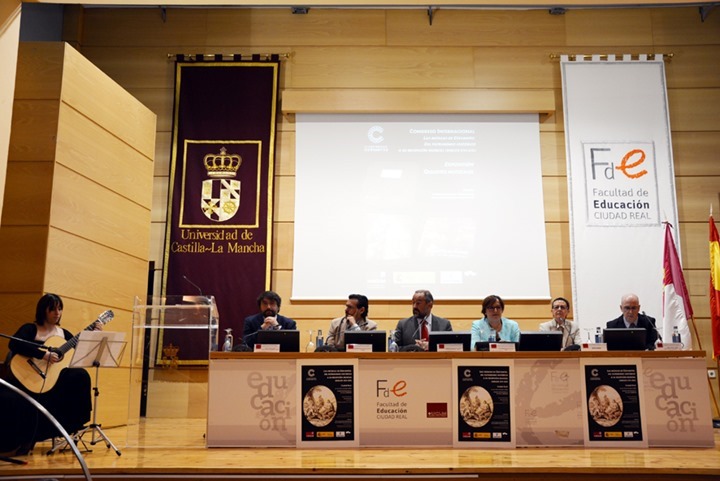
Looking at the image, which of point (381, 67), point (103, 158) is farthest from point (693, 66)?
point (103, 158)

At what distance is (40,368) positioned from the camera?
4180mm

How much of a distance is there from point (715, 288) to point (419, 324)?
3.06 meters

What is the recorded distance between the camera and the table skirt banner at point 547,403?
12.3 ft

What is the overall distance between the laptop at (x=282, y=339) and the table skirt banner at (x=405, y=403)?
0.44m

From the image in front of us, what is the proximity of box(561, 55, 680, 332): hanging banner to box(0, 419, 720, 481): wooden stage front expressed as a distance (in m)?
3.13

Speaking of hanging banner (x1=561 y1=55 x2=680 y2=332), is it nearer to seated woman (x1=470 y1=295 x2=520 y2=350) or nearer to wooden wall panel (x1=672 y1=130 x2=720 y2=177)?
wooden wall panel (x1=672 y1=130 x2=720 y2=177)

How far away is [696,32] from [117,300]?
21.4ft

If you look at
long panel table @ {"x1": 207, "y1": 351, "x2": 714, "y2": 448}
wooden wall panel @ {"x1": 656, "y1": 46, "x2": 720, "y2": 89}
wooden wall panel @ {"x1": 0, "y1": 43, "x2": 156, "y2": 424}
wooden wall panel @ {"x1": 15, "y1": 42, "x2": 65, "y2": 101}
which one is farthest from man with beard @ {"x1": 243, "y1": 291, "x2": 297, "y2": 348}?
wooden wall panel @ {"x1": 656, "y1": 46, "x2": 720, "y2": 89}

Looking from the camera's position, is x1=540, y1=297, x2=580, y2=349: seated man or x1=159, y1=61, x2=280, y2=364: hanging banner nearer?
x1=540, y1=297, x2=580, y2=349: seated man

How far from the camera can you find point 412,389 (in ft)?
12.4

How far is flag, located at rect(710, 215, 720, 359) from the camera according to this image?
6.21 meters

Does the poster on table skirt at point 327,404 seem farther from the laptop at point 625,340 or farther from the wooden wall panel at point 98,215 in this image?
the wooden wall panel at point 98,215

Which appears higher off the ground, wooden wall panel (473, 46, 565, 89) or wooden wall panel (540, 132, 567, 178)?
wooden wall panel (473, 46, 565, 89)

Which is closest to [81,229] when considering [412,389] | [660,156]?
[412,389]
